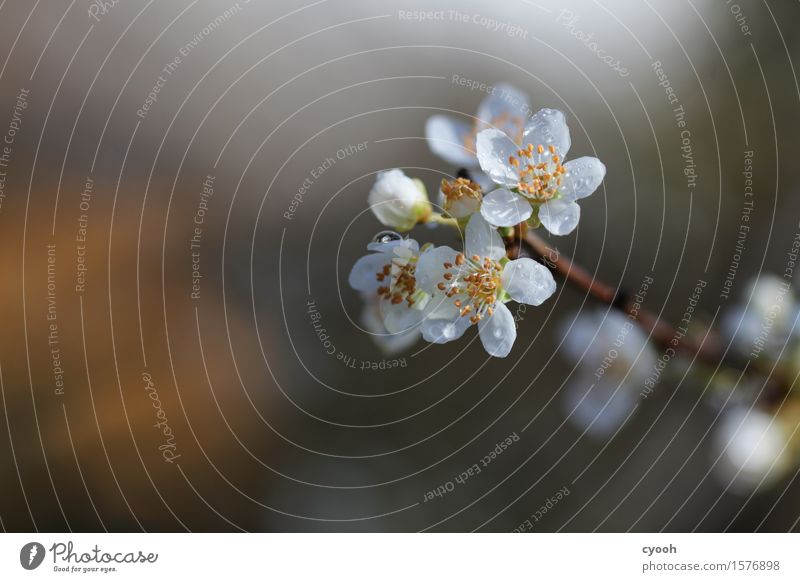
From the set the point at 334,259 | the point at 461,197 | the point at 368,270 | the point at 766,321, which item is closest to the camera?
the point at 461,197

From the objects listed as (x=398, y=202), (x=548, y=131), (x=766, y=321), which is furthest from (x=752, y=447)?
(x=398, y=202)

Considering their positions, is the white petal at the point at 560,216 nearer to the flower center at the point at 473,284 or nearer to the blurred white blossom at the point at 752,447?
the flower center at the point at 473,284

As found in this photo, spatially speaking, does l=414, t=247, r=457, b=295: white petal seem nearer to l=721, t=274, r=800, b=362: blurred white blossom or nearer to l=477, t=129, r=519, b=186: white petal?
l=477, t=129, r=519, b=186: white petal

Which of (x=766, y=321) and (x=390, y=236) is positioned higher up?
(x=390, y=236)

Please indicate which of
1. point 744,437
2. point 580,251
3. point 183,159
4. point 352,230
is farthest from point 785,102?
point 183,159

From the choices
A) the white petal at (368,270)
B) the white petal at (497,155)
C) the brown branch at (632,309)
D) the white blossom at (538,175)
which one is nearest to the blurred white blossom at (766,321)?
the brown branch at (632,309)

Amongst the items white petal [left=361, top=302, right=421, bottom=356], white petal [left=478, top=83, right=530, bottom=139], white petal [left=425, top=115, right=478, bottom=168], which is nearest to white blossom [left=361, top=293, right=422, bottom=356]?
white petal [left=361, top=302, right=421, bottom=356]

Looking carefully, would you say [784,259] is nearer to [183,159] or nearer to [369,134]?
[369,134]

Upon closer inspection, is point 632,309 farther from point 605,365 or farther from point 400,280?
point 400,280

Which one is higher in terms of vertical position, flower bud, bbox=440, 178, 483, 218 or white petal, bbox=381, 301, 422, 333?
flower bud, bbox=440, 178, 483, 218
